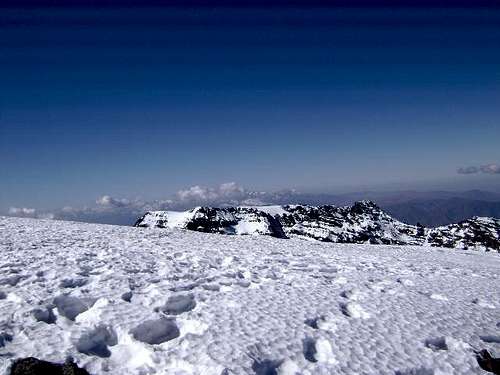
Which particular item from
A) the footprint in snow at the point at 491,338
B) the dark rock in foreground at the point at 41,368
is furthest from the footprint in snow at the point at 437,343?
the dark rock in foreground at the point at 41,368

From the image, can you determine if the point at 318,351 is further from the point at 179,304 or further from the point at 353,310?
the point at 179,304

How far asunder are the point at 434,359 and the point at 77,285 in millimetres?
10547

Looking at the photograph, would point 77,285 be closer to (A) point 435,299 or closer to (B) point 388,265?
(A) point 435,299

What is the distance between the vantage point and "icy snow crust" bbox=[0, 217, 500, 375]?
27.1 ft

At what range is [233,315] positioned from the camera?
1039 cm

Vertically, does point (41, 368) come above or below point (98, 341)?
above

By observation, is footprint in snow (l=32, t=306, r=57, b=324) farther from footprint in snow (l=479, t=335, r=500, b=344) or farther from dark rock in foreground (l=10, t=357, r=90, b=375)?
footprint in snow (l=479, t=335, r=500, b=344)

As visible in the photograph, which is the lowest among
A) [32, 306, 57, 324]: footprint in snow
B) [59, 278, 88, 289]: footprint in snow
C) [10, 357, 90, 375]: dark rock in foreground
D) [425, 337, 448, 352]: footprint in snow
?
[425, 337, 448, 352]: footprint in snow

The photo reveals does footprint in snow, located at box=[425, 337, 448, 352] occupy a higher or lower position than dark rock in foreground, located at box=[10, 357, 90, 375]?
lower

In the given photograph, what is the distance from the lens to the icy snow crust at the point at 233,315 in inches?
326

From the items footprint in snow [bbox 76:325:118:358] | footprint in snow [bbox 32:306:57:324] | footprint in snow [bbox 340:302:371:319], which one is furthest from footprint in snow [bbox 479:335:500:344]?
footprint in snow [bbox 32:306:57:324]

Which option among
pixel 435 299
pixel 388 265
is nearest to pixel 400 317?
pixel 435 299

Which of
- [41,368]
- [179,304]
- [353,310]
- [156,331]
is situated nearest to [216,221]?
[353,310]

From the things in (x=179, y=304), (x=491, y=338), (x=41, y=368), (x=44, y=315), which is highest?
(x=44, y=315)
